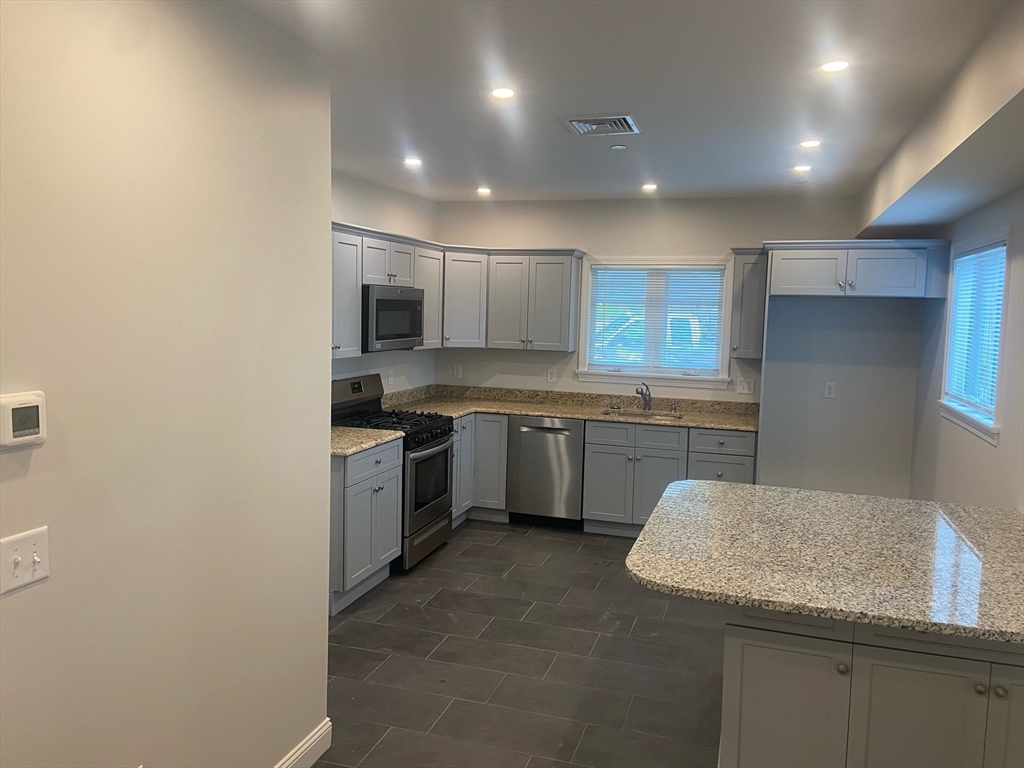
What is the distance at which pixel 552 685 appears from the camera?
331 cm

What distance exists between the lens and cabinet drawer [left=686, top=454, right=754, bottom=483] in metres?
5.23

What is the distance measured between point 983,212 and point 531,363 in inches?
136

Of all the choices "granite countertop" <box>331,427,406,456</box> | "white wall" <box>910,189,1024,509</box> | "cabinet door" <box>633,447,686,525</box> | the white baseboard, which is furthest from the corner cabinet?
the white baseboard

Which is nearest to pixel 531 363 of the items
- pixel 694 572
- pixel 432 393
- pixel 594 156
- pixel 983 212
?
pixel 432 393

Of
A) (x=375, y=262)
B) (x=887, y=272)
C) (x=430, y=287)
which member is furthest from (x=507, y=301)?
(x=887, y=272)

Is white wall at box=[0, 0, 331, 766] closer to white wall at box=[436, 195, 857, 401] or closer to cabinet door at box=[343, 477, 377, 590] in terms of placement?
cabinet door at box=[343, 477, 377, 590]

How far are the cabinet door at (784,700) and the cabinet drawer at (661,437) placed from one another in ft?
10.8

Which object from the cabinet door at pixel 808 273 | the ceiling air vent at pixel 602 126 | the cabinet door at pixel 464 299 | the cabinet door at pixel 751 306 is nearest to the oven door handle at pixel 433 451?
the cabinet door at pixel 464 299

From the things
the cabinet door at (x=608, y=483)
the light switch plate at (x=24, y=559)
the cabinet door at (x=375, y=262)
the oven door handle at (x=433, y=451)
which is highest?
the cabinet door at (x=375, y=262)

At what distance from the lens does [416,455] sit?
4.60 metres

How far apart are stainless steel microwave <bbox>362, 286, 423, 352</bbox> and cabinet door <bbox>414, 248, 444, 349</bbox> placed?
0.13 metres

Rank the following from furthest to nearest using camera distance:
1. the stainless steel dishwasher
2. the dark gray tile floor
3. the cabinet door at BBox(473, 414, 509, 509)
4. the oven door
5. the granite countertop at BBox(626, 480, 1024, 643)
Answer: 1. the cabinet door at BBox(473, 414, 509, 509)
2. the stainless steel dishwasher
3. the oven door
4. the dark gray tile floor
5. the granite countertop at BBox(626, 480, 1024, 643)

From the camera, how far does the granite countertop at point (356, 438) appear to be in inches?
153

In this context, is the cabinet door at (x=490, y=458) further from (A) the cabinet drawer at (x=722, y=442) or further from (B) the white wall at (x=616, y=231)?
(A) the cabinet drawer at (x=722, y=442)
